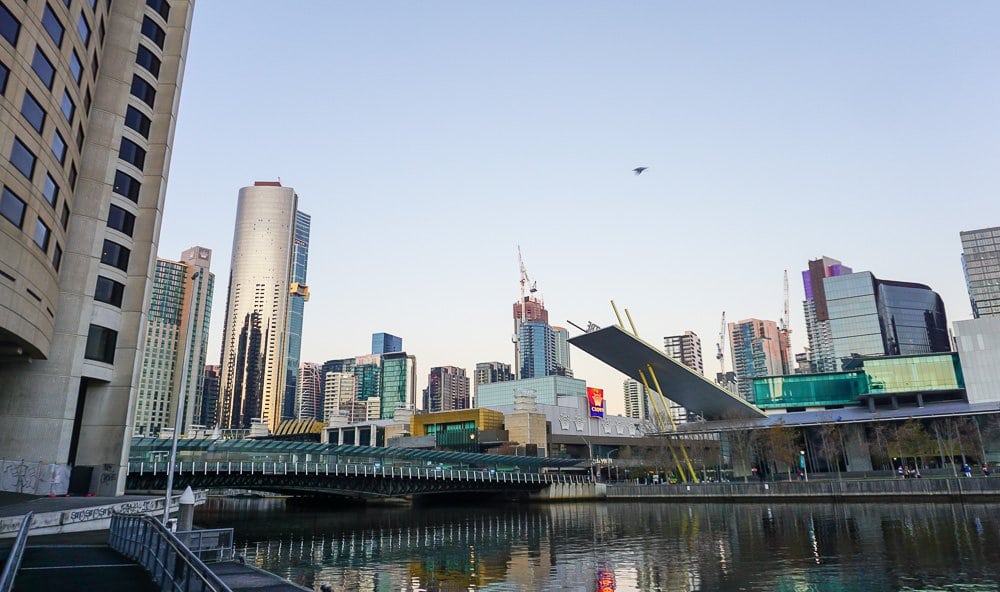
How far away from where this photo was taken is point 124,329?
182ft

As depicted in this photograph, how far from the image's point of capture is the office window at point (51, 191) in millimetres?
41406

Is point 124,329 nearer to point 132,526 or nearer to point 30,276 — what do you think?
point 30,276

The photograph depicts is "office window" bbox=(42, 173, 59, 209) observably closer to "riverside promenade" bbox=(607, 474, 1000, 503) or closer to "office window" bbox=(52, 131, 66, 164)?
"office window" bbox=(52, 131, 66, 164)

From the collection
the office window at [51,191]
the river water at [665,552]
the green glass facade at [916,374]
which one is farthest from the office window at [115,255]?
the green glass facade at [916,374]

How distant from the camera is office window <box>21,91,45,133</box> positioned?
37312 millimetres

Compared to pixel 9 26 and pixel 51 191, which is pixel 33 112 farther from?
pixel 51 191

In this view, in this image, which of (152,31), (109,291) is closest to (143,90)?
(152,31)

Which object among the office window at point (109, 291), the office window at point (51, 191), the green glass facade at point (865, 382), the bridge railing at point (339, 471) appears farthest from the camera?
the green glass facade at point (865, 382)

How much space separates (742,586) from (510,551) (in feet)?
58.9

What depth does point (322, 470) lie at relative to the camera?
74375 mm

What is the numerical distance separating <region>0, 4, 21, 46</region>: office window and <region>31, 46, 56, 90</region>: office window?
76.3 inches

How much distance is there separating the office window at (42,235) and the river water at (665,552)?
23169 millimetres

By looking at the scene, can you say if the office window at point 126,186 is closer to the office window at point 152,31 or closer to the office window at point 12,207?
the office window at point 152,31

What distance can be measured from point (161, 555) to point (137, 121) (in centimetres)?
5090
